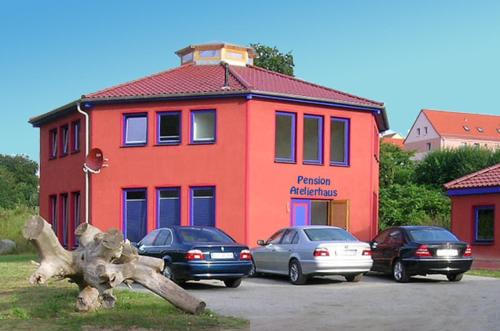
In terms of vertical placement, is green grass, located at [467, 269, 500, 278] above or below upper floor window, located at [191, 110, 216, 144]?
below

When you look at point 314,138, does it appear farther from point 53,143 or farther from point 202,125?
point 53,143

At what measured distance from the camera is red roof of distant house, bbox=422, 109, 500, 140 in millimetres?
101812

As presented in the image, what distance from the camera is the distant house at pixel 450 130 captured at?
10094cm

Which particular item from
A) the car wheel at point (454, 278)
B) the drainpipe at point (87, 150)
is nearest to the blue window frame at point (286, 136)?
the drainpipe at point (87, 150)

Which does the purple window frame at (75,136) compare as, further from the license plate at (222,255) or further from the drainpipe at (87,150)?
the license plate at (222,255)

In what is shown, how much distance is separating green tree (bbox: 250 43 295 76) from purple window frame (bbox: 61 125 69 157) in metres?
19.0

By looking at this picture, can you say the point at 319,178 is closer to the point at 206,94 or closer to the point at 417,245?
the point at 206,94

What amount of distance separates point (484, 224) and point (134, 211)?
13333 millimetres

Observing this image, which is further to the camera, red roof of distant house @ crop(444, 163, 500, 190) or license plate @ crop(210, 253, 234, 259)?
red roof of distant house @ crop(444, 163, 500, 190)

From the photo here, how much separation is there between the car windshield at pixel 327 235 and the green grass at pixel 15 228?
63.6 feet

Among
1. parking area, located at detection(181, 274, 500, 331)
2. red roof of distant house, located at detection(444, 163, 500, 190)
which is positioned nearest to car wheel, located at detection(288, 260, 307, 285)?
parking area, located at detection(181, 274, 500, 331)

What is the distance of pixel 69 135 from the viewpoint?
1155 inches

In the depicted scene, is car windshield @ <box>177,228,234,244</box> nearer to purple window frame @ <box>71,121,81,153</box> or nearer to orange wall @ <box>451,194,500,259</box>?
purple window frame @ <box>71,121,81,153</box>

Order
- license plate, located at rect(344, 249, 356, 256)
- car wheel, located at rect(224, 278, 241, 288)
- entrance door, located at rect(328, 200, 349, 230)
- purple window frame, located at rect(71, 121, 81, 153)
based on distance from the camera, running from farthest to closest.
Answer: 1. purple window frame, located at rect(71, 121, 81, 153)
2. entrance door, located at rect(328, 200, 349, 230)
3. license plate, located at rect(344, 249, 356, 256)
4. car wheel, located at rect(224, 278, 241, 288)
